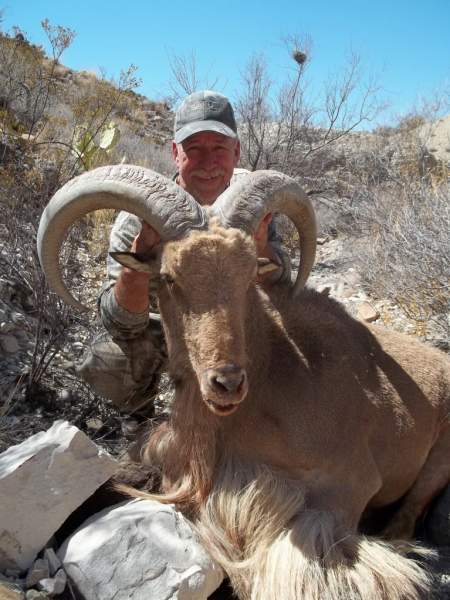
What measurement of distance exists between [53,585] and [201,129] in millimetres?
3199

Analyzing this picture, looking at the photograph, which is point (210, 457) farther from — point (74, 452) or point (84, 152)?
point (84, 152)

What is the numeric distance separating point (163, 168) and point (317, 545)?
41.4 ft

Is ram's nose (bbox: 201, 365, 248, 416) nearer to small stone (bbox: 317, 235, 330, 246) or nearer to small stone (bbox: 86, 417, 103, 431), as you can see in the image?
small stone (bbox: 86, 417, 103, 431)

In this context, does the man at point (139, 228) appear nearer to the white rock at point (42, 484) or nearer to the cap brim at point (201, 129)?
the cap brim at point (201, 129)

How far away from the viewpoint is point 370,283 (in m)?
8.38

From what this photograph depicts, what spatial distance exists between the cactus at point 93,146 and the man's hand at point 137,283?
4.88 m

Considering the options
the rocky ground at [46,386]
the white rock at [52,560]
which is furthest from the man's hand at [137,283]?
the white rock at [52,560]

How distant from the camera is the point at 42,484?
3.12 meters

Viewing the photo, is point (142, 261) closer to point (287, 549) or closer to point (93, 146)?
point (287, 549)

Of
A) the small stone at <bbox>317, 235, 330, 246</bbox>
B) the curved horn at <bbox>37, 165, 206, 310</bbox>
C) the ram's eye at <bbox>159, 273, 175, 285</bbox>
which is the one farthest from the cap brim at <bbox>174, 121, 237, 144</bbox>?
the small stone at <bbox>317, 235, 330, 246</bbox>

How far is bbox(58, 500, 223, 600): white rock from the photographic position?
2852 mm

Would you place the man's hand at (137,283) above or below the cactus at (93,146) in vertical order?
below

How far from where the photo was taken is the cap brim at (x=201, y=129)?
4695 mm

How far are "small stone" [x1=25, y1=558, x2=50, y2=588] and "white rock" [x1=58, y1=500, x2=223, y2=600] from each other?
98 mm
